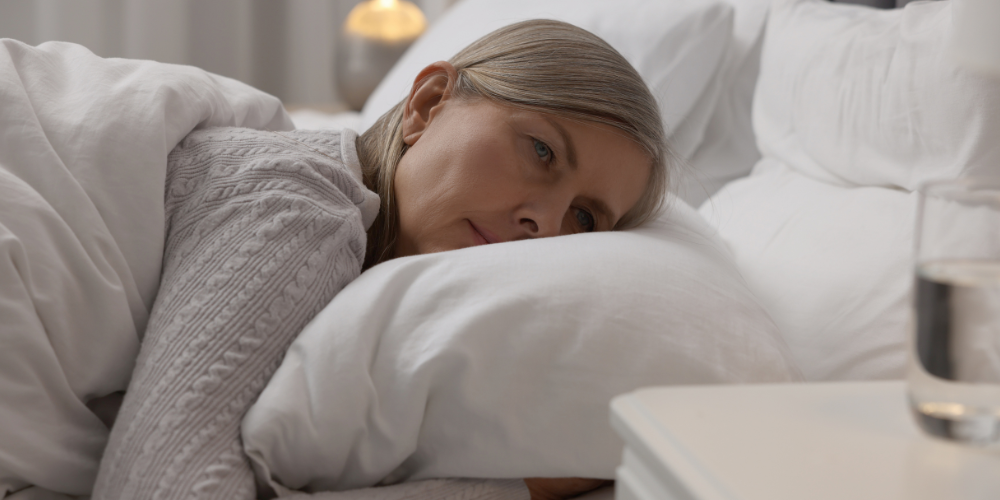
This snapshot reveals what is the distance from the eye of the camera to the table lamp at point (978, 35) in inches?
19.1

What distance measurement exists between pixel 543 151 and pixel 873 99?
0.41 meters

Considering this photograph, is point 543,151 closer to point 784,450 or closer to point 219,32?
Answer: point 784,450

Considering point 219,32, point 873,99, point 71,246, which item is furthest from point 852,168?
point 219,32

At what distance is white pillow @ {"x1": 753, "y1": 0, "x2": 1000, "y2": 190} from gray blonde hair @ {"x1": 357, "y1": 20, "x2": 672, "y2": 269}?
9.5 inches

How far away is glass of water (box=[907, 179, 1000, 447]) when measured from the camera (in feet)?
1.19

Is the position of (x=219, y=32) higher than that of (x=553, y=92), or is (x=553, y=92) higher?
(x=553, y=92)

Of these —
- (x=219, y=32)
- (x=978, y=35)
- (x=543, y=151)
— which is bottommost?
(x=219, y=32)

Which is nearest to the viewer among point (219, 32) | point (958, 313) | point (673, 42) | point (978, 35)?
point (958, 313)

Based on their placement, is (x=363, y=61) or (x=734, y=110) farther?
(x=363, y=61)

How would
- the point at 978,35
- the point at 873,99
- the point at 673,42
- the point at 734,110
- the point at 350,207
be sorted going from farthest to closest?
the point at 734,110
the point at 673,42
the point at 873,99
the point at 350,207
the point at 978,35

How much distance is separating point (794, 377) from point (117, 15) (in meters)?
2.72

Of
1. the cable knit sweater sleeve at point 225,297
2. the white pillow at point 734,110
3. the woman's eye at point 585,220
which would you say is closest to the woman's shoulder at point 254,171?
the cable knit sweater sleeve at point 225,297

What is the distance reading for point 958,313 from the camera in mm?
367

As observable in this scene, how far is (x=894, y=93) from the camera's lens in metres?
0.88
